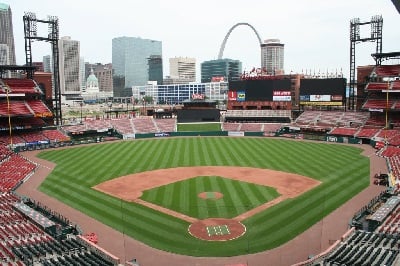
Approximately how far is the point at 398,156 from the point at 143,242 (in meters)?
39.3

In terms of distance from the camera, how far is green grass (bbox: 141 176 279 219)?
30297 mm

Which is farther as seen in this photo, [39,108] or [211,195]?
[39,108]

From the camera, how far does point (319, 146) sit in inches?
2502

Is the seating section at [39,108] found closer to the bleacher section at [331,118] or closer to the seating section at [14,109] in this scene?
the seating section at [14,109]

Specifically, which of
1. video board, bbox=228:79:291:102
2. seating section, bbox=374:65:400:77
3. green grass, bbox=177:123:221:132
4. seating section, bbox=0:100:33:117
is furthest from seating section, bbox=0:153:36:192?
seating section, bbox=374:65:400:77

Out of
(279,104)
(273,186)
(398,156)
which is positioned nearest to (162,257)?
(273,186)

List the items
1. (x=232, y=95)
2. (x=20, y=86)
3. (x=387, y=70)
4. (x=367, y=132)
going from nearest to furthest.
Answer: (x=367, y=132) < (x=387, y=70) < (x=20, y=86) < (x=232, y=95)

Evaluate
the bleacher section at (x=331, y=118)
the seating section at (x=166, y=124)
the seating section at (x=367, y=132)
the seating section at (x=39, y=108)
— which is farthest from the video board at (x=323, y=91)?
the seating section at (x=39, y=108)

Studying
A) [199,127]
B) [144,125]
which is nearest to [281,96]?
[199,127]

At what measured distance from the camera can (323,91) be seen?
270ft

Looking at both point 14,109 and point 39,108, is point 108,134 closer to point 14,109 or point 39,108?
point 39,108

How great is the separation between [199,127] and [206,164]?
36715 millimetres

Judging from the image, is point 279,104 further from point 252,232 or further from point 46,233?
point 46,233

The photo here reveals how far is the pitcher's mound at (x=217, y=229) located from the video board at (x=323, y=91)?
61.7 m
